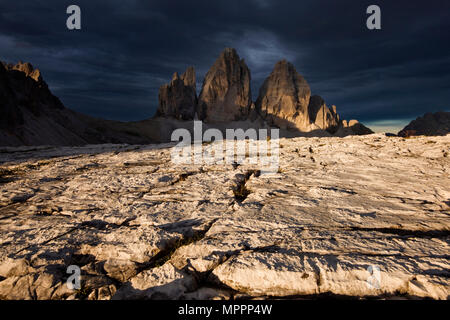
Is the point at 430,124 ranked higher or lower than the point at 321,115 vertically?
lower

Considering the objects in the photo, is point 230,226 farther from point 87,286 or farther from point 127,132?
point 127,132

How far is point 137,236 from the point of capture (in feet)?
14.5

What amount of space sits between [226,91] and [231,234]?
13079cm

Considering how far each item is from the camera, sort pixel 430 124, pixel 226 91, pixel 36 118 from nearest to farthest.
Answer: pixel 36 118
pixel 430 124
pixel 226 91

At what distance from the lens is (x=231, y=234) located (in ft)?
14.4

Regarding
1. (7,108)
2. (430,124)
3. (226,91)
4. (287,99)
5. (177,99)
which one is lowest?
(7,108)

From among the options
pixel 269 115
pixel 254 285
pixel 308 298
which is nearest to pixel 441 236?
pixel 308 298

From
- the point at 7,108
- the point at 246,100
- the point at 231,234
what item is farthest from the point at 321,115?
the point at 231,234

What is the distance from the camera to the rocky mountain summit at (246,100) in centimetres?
12688

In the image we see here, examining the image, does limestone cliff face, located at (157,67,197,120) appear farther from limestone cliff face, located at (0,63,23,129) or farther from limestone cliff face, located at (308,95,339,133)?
limestone cliff face, located at (0,63,23,129)

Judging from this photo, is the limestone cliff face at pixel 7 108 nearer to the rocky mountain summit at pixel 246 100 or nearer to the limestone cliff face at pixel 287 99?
the rocky mountain summit at pixel 246 100

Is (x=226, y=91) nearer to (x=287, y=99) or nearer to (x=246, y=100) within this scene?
(x=246, y=100)

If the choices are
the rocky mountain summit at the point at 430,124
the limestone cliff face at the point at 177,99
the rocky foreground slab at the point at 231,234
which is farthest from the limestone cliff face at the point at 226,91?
the rocky foreground slab at the point at 231,234
